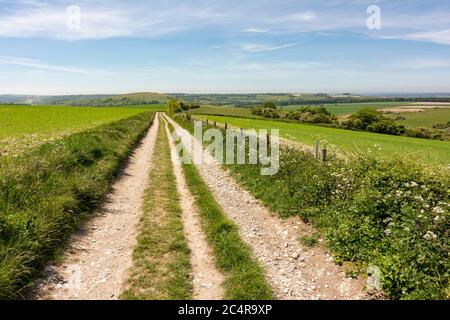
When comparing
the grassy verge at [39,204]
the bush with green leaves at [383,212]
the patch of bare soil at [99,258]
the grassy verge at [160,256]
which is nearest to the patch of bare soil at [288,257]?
the bush with green leaves at [383,212]

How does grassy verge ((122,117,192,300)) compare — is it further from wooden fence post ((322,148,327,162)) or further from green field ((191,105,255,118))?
green field ((191,105,255,118))

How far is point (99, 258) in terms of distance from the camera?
287 inches

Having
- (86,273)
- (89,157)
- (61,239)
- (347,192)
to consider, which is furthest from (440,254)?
(89,157)

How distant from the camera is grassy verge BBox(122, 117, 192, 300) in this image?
5.96m

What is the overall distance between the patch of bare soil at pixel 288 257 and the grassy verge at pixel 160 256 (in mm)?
1677

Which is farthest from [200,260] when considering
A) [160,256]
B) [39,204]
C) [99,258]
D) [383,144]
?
[383,144]

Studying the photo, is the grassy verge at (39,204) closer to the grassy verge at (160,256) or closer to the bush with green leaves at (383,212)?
the grassy verge at (160,256)

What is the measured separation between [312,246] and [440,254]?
2692 millimetres

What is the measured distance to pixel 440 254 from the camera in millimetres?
6016

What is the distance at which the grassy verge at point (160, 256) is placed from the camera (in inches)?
235

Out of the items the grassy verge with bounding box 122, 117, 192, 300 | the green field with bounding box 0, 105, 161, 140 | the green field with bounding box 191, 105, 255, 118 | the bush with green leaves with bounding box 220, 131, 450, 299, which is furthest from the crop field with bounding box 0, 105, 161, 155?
the green field with bounding box 191, 105, 255, 118

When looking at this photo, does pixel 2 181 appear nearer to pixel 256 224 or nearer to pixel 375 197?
pixel 256 224

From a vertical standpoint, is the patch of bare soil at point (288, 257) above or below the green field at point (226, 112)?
below
